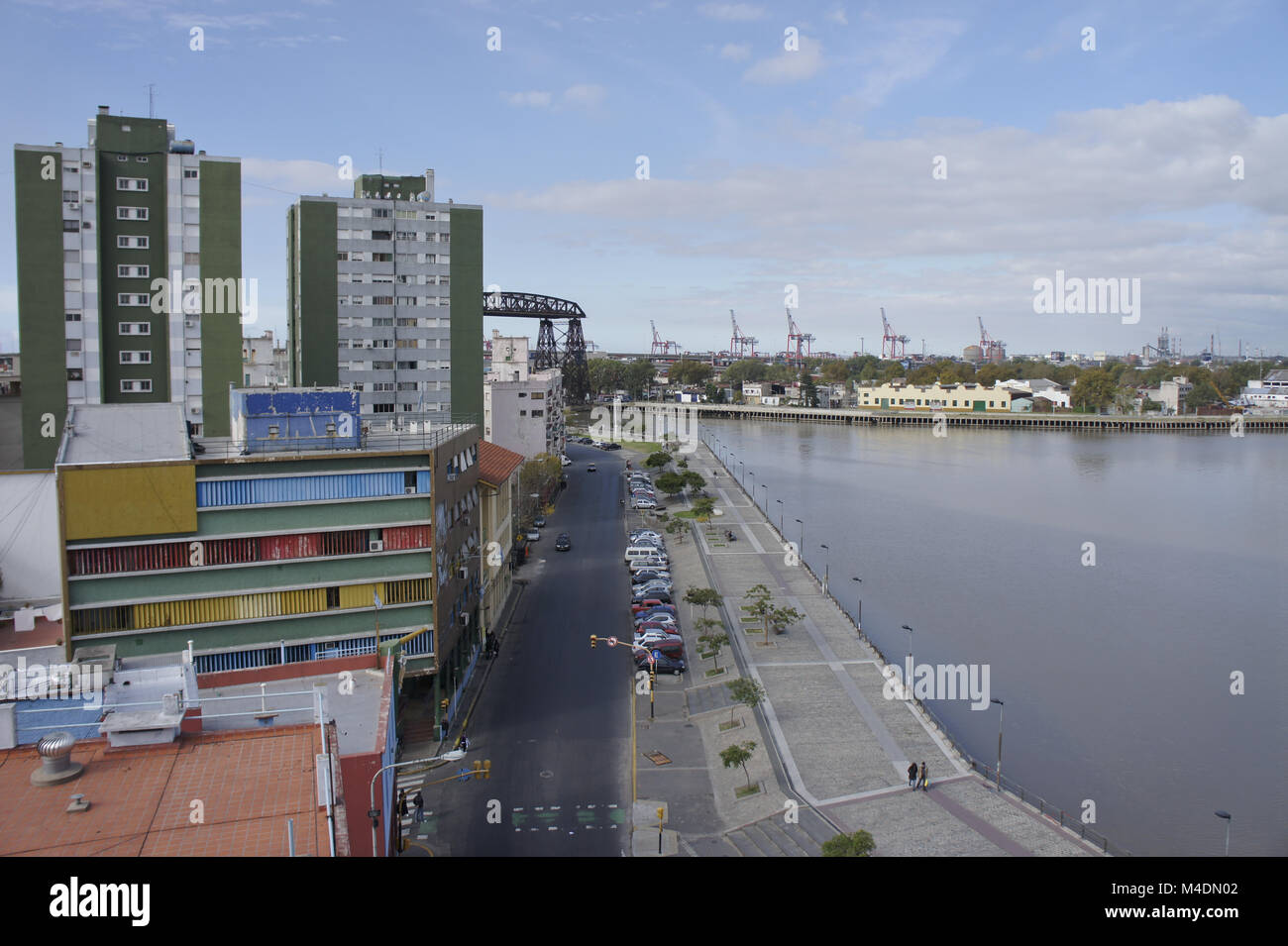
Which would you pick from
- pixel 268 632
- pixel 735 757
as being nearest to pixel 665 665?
pixel 735 757

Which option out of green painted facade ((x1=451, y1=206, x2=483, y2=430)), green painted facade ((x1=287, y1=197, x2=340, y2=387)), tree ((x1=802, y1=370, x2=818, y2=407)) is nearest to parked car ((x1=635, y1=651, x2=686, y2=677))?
green painted facade ((x1=451, y1=206, x2=483, y2=430))

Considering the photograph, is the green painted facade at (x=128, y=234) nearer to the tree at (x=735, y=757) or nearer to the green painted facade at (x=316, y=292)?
the green painted facade at (x=316, y=292)

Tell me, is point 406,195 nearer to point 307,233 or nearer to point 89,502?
point 307,233

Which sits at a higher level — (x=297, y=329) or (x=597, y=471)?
(x=297, y=329)

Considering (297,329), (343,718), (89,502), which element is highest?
(297,329)

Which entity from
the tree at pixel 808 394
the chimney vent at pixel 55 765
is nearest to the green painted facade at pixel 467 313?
the chimney vent at pixel 55 765

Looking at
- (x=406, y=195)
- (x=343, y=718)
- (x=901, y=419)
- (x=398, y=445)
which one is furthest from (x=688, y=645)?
(x=901, y=419)

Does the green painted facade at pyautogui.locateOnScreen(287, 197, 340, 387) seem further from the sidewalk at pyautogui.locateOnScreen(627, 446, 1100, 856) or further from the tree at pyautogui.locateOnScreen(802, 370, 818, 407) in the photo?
the tree at pyautogui.locateOnScreen(802, 370, 818, 407)
